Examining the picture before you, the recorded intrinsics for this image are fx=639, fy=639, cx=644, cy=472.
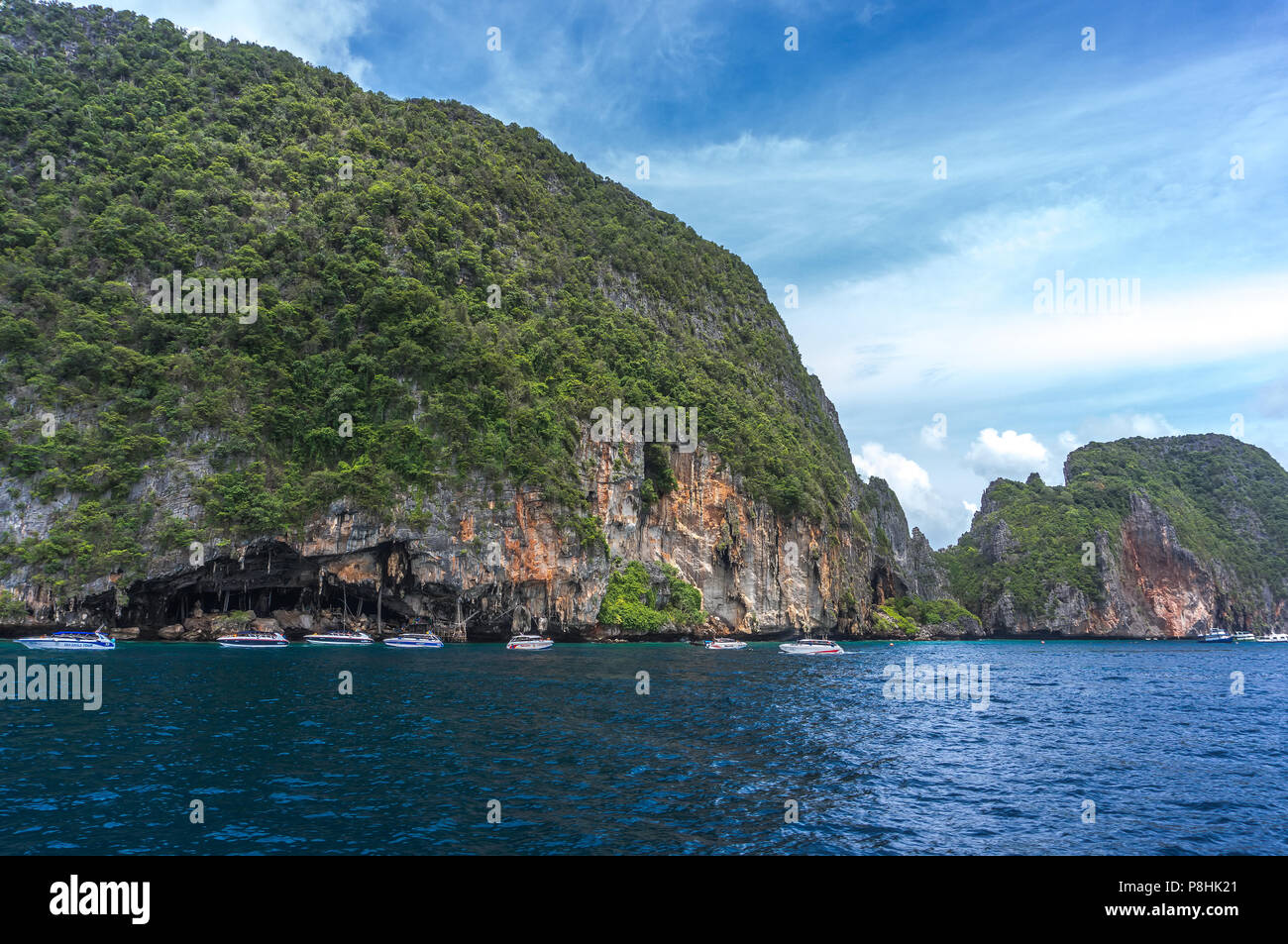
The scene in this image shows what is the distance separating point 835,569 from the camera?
97.1m

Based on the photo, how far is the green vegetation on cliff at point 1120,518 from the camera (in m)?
141

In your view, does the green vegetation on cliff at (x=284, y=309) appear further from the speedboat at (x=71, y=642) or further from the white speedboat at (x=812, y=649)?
the white speedboat at (x=812, y=649)

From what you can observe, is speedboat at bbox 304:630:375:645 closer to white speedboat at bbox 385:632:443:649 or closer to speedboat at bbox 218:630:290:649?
white speedboat at bbox 385:632:443:649

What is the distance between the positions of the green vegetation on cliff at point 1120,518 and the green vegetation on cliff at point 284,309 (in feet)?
213

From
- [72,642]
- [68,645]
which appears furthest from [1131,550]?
[68,645]

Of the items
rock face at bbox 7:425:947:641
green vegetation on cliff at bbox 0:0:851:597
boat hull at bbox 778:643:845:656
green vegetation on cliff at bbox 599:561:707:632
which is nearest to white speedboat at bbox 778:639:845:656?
boat hull at bbox 778:643:845:656

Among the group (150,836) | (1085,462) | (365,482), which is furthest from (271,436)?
(1085,462)

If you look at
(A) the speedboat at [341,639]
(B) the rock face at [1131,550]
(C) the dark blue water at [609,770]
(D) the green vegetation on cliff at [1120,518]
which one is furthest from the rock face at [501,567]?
(D) the green vegetation on cliff at [1120,518]

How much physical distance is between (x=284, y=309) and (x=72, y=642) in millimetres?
37721

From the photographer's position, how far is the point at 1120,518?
147375 millimetres

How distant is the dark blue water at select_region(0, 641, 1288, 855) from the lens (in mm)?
12641

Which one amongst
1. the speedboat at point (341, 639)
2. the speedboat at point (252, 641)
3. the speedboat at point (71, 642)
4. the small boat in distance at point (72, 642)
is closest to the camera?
the small boat in distance at point (72, 642)
